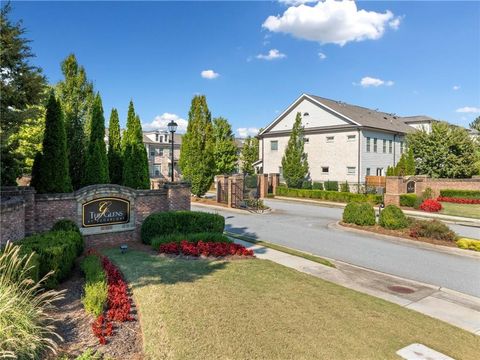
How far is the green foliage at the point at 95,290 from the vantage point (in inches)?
240

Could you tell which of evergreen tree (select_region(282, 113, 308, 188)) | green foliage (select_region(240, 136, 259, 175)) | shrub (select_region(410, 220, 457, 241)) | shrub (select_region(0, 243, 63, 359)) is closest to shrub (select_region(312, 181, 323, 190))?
evergreen tree (select_region(282, 113, 308, 188))

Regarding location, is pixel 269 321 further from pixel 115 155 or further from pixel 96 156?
pixel 115 155

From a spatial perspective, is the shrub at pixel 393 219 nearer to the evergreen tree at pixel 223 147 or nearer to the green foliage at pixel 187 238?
the green foliage at pixel 187 238

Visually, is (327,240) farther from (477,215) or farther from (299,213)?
(477,215)

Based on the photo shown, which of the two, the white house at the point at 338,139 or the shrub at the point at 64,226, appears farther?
the white house at the point at 338,139

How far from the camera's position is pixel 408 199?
26078 mm

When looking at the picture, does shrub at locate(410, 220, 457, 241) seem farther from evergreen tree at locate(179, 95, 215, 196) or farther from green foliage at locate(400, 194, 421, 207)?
evergreen tree at locate(179, 95, 215, 196)

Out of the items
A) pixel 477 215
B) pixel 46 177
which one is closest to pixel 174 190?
pixel 46 177

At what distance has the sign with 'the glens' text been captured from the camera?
1197 centimetres

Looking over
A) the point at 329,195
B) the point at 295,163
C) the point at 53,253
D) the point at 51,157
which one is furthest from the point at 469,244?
the point at 295,163

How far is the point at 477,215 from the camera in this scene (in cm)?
2227

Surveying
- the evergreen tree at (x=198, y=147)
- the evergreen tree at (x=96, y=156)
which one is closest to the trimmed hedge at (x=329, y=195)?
the evergreen tree at (x=198, y=147)

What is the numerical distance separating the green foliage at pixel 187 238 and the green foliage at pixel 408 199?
64.2 feet

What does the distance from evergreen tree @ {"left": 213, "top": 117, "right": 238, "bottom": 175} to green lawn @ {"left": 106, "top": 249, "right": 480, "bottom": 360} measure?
3682cm
